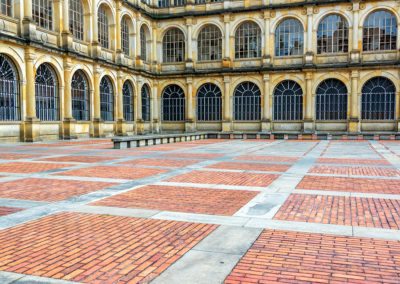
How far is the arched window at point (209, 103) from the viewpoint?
40.2 meters

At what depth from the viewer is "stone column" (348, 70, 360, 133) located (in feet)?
116

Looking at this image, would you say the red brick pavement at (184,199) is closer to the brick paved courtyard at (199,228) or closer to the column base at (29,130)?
the brick paved courtyard at (199,228)

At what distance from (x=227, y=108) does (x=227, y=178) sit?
2948 cm

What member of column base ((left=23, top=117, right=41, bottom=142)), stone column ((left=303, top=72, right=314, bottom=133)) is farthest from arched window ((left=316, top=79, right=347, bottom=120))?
column base ((left=23, top=117, right=41, bottom=142))

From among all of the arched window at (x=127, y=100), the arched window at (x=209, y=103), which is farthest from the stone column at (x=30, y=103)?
the arched window at (x=209, y=103)

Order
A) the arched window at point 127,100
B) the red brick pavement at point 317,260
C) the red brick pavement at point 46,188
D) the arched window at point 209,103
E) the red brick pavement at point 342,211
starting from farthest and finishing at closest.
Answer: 1. the arched window at point 209,103
2. the arched window at point 127,100
3. the red brick pavement at point 46,188
4. the red brick pavement at point 342,211
5. the red brick pavement at point 317,260

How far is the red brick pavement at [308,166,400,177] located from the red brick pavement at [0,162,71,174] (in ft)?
25.6

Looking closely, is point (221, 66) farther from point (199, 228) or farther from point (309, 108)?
point (199, 228)

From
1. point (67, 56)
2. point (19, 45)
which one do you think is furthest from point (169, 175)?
point (67, 56)

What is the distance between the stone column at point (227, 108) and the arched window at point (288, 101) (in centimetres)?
447

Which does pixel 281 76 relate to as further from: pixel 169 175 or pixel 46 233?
pixel 46 233

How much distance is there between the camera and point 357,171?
460 inches

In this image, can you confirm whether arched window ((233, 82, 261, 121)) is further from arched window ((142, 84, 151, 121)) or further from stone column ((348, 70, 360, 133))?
arched window ((142, 84, 151, 121))

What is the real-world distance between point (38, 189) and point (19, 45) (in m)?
18.2
